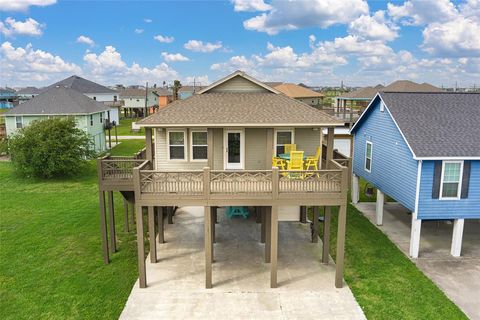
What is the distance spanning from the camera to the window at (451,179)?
539 inches

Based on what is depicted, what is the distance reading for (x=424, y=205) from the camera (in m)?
13.9

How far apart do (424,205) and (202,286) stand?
856 centimetres

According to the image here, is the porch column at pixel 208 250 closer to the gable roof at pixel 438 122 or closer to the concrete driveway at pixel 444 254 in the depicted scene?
the concrete driveway at pixel 444 254

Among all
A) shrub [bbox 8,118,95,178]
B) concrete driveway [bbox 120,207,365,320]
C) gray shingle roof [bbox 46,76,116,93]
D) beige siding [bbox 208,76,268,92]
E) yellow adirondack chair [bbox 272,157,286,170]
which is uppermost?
gray shingle roof [bbox 46,76,116,93]

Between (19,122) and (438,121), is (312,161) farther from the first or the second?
(19,122)

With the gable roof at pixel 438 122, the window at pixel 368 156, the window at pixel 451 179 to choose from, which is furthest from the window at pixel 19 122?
the window at pixel 451 179

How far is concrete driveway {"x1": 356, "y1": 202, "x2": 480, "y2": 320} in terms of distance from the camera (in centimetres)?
1172

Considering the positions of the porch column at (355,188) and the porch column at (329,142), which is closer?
the porch column at (329,142)

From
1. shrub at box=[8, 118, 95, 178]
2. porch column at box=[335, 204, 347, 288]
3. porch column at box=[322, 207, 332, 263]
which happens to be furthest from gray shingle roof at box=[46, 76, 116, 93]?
porch column at box=[335, 204, 347, 288]

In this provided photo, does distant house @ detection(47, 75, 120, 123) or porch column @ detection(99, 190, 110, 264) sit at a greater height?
distant house @ detection(47, 75, 120, 123)

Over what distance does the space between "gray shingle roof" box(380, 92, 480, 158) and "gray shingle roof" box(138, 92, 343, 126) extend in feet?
12.9

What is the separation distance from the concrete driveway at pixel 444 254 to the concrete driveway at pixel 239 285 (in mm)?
3323

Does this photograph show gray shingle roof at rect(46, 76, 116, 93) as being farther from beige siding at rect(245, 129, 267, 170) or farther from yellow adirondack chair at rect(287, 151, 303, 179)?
yellow adirondack chair at rect(287, 151, 303, 179)

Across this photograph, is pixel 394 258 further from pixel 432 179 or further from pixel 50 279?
pixel 50 279
